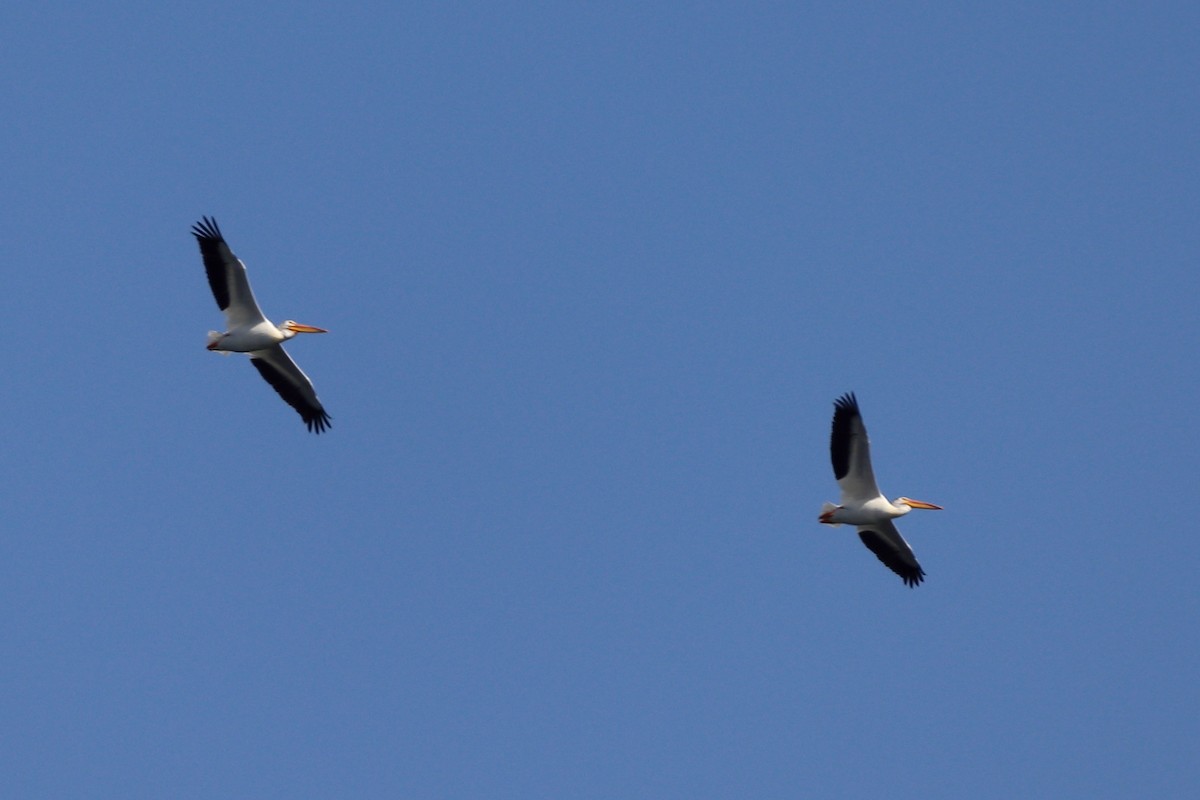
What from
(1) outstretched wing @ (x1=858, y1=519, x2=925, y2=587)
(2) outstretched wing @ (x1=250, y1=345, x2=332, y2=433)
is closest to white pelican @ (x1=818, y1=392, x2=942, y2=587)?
(1) outstretched wing @ (x1=858, y1=519, x2=925, y2=587)

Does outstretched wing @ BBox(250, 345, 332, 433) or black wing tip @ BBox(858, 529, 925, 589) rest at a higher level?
outstretched wing @ BBox(250, 345, 332, 433)

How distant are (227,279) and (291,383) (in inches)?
88.2

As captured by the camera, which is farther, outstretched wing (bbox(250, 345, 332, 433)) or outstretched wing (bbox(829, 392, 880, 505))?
outstretched wing (bbox(250, 345, 332, 433))

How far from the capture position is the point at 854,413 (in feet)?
82.7

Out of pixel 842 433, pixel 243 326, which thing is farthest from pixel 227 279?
pixel 842 433

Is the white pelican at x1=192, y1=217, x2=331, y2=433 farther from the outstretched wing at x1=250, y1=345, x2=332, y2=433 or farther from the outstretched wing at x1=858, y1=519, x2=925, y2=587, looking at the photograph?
the outstretched wing at x1=858, y1=519, x2=925, y2=587

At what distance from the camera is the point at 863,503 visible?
25.9 meters

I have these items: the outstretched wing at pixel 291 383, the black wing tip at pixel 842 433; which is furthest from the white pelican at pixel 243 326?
the black wing tip at pixel 842 433

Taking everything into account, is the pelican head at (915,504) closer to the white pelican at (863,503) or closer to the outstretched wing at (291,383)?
the white pelican at (863,503)

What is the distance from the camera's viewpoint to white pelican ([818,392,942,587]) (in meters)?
25.3

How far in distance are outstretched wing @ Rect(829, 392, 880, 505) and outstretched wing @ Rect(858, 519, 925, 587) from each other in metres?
0.88

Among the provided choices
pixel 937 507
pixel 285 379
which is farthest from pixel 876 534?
pixel 285 379

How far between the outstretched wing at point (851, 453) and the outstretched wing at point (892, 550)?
878mm

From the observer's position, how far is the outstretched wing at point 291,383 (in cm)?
2669
